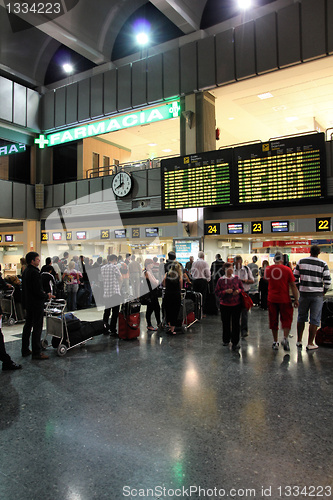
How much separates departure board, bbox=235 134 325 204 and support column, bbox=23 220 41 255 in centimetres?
1008

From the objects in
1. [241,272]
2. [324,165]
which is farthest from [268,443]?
[324,165]

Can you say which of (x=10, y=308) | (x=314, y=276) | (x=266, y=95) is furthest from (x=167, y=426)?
(x=266, y=95)

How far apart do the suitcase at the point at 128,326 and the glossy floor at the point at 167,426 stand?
40.1 inches

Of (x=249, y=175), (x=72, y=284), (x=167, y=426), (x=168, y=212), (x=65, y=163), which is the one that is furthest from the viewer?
(x=65, y=163)

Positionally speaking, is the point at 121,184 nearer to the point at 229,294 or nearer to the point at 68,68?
the point at 68,68

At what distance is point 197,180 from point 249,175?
1.56 m

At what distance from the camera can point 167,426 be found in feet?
11.2

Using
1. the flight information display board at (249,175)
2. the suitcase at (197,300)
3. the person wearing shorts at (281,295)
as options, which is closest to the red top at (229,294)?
the person wearing shorts at (281,295)

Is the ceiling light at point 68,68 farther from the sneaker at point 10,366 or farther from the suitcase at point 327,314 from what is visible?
the suitcase at point 327,314

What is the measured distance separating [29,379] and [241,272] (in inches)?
190

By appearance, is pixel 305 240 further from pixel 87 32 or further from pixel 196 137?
pixel 87 32

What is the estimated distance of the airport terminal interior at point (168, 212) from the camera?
9.47 ft

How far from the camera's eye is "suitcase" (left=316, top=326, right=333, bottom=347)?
6.28 m

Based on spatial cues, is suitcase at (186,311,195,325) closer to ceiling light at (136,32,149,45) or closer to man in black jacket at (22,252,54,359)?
man in black jacket at (22,252,54,359)
